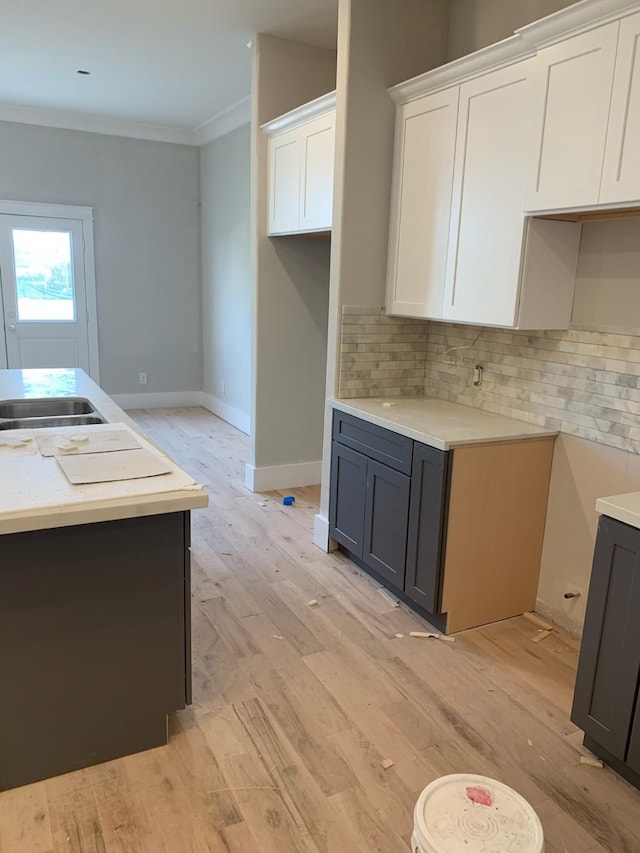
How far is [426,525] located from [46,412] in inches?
73.7

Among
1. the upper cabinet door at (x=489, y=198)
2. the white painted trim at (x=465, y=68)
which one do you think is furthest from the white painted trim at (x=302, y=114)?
the upper cabinet door at (x=489, y=198)

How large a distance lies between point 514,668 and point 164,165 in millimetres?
6003

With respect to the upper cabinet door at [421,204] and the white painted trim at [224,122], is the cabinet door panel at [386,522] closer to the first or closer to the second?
the upper cabinet door at [421,204]

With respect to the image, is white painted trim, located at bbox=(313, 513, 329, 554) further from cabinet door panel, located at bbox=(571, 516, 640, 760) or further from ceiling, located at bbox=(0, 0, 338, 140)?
ceiling, located at bbox=(0, 0, 338, 140)

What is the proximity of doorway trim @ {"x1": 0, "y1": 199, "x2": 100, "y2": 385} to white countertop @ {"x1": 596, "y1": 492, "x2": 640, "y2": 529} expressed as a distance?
19.1 feet

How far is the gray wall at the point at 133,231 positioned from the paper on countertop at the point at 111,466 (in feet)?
16.4

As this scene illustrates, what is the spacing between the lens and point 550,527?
2.83 m

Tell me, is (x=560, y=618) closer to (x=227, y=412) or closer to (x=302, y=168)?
(x=302, y=168)

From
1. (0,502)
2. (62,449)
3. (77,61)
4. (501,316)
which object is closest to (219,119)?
(77,61)

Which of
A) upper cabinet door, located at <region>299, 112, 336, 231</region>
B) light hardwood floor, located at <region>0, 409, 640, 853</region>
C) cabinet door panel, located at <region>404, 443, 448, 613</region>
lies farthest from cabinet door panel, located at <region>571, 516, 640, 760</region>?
upper cabinet door, located at <region>299, 112, 336, 231</region>

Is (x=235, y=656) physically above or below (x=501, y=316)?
below

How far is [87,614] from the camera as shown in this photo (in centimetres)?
182

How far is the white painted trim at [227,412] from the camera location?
610 centimetres

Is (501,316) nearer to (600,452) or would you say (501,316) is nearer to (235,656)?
(600,452)
